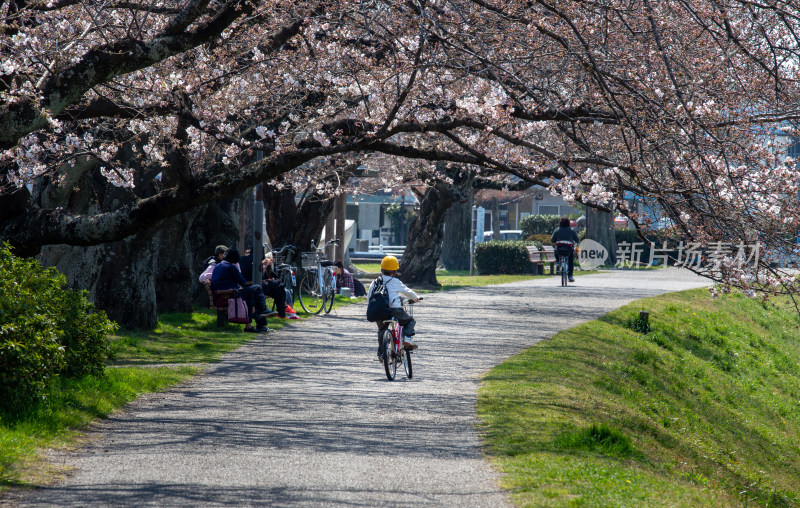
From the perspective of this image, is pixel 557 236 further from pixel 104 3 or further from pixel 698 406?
pixel 104 3

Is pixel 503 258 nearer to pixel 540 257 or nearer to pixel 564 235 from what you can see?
pixel 540 257

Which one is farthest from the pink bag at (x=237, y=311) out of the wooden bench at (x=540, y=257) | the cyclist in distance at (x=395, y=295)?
the wooden bench at (x=540, y=257)

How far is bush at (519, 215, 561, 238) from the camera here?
171ft

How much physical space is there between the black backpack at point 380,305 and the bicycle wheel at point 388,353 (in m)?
0.24

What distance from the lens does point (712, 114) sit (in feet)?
32.8

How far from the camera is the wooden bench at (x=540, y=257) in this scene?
32.6 meters

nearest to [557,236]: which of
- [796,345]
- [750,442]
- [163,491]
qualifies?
[796,345]

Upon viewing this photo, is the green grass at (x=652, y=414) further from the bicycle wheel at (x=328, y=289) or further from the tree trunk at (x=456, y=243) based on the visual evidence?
the tree trunk at (x=456, y=243)

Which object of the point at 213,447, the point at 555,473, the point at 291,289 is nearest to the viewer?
the point at 555,473

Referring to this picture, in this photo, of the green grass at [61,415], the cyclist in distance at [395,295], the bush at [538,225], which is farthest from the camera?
the bush at [538,225]

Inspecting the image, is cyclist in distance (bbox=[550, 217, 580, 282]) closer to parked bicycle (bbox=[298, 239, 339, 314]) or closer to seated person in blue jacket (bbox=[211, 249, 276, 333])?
parked bicycle (bbox=[298, 239, 339, 314])

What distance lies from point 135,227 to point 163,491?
4.89 metres

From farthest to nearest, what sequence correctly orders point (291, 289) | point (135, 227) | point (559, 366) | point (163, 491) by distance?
point (291, 289), point (559, 366), point (135, 227), point (163, 491)

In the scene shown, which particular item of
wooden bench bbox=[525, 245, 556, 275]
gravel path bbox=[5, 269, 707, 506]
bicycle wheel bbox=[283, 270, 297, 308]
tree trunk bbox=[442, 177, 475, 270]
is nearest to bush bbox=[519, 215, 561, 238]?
tree trunk bbox=[442, 177, 475, 270]
